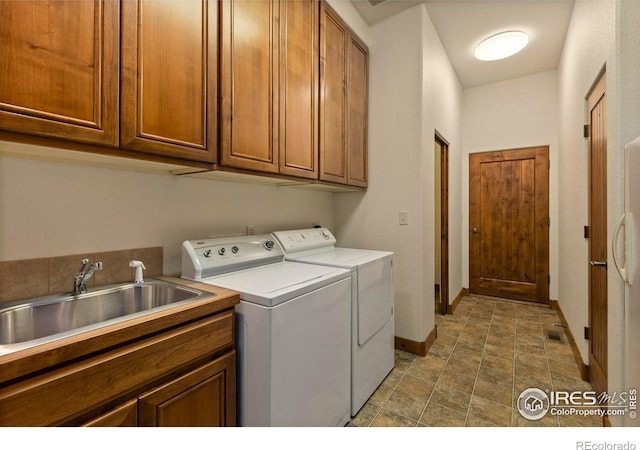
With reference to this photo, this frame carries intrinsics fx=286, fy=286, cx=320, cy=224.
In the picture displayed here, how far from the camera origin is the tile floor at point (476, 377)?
169cm

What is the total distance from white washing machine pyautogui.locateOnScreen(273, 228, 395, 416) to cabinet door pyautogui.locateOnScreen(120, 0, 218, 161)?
36.3 inches

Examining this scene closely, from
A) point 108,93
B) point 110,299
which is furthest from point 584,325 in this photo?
point 108,93

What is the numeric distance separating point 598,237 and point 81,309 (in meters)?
2.91

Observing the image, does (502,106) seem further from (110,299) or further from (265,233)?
(110,299)

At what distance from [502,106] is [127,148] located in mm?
4620

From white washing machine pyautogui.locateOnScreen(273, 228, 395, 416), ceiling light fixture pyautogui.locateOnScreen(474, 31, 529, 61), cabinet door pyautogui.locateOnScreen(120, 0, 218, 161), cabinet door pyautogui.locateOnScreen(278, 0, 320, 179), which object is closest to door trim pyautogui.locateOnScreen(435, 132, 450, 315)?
ceiling light fixture pyautogui.locateOnScreen(474, 31, 529, 61)

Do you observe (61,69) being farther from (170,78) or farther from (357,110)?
(357,110)

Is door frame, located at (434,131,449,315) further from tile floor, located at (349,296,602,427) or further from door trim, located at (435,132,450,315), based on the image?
tile floor, located at (349,296,602,427)

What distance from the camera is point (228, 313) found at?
4.02 ft

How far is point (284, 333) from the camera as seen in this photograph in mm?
1221

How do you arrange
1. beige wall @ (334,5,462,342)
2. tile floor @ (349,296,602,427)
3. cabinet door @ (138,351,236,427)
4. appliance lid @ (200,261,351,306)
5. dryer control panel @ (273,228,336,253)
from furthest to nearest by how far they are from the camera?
1. beige wall @ (334,5,462,342)
2. dryer control panel @ (273,228,336,253)
3. tile floor @ (349,296,602,427)
4. appliance lid @ (200,261,351,306)
5. cabinet door @ (138,351,236,427)

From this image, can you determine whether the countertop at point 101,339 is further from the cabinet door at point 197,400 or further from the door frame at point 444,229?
the door frame at point 444,229

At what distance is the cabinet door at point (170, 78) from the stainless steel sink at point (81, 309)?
0.65 metres

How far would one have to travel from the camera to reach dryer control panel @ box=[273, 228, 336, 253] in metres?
2.07
